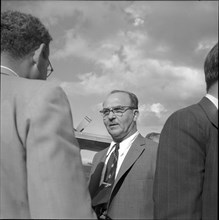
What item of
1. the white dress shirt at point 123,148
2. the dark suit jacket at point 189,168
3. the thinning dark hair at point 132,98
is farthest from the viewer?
the thinning dark hair at point 132,98

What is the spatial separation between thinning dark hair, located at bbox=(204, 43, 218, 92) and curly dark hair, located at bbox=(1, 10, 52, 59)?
875mm

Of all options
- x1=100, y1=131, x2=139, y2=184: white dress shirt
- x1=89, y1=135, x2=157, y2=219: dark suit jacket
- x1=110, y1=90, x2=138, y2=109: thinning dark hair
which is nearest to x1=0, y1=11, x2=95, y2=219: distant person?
x1=89, y1=135, x2=157, y2=219: dark suit jacket

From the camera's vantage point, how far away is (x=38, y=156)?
155 centimetres

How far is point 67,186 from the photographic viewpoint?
1.53 metres

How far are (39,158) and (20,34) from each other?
0.62 meters

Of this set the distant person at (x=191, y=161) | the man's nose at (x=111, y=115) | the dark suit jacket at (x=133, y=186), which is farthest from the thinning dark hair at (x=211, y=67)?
the man's nose at (x=111, y=115)

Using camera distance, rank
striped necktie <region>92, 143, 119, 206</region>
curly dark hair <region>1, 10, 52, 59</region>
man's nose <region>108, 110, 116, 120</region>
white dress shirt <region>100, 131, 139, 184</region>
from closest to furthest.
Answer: curly dark hair <region>1, 10, 52, 59</region>
striped necktie <region>92, 143, 119, 206</region>
white dress shirt <region>100, 131, 139, 184</region>
man's nose <region>108, 110, 116, 120</region>

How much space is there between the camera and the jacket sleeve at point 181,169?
1.95m

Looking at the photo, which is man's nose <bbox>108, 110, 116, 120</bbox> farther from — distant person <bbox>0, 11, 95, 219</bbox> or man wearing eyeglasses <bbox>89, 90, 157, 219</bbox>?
distant person <bbox>0, 11, 95, 219</bbox>

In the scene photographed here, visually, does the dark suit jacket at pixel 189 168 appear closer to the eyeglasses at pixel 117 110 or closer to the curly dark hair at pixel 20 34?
the curly dark hair at pixel 20 34

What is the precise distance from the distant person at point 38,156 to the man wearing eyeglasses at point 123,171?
181 centimetres

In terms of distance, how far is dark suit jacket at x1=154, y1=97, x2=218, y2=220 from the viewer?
76.2 inches

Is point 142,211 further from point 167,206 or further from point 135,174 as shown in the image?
point 167,206

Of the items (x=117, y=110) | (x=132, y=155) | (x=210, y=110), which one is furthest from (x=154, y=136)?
(x=210, y=110)
